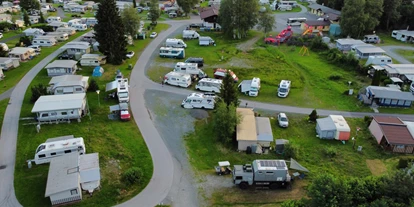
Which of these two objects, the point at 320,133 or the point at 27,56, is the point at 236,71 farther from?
the point at 27,56

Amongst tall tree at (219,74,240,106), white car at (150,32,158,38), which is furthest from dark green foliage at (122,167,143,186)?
white car at (150,32,158,38)

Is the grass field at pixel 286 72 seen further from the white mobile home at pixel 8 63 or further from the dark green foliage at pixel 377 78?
the white mobile home at pixel 8 63

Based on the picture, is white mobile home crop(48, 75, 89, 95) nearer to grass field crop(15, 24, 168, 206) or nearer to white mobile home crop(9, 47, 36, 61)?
grass field crop(15, 24, 168, 206)

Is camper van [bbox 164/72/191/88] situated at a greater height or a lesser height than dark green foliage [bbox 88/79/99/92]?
greater

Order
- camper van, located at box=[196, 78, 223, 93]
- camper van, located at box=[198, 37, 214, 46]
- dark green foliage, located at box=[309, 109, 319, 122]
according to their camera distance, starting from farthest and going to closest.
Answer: camper van, located at box=[198, 37, 214, 46]
camper van, located at box=[196, 78, 223, 93]
dark green foliage, located at box=[309, 109, 319, 122]

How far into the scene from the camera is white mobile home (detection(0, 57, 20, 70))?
1794 inches

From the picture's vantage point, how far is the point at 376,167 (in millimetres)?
26719

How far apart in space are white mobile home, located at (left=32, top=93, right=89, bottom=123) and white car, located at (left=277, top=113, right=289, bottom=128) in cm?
2028

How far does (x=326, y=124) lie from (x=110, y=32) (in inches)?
1319

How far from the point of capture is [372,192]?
20688mm

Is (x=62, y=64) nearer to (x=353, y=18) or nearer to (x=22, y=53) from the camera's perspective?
(x=22, y=53)

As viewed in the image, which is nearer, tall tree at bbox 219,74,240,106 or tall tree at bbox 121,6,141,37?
tall tree at bbox 219,74,240,106

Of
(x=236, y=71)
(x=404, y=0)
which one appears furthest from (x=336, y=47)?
(x=404, y=0)

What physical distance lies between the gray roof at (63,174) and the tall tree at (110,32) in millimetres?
26125
